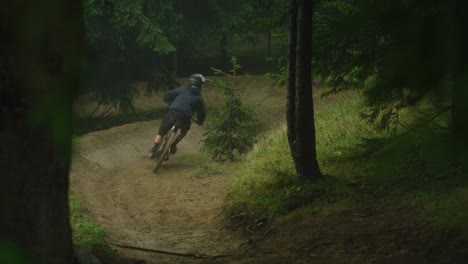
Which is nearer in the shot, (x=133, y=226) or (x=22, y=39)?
(x=22, y=39)

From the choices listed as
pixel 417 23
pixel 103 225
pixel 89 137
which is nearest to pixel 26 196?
pixel 417 23

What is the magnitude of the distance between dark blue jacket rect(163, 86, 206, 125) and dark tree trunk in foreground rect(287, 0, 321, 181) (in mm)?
6011

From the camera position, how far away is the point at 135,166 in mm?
18172

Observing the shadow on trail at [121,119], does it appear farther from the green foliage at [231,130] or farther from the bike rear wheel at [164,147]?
the green foliage at [231,130]

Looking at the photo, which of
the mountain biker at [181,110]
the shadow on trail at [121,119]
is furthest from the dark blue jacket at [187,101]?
the shadow on trail at [121,119]

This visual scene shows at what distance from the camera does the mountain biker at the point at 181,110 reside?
17875 millimetres

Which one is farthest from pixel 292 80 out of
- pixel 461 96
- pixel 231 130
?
pixel 461 96

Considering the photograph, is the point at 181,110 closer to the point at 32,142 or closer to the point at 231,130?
the point at 231,130

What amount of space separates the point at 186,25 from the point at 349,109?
1321 centimetres

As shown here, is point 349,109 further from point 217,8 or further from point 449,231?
point 217,8

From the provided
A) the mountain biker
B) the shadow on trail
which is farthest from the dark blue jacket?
the shadow on trail

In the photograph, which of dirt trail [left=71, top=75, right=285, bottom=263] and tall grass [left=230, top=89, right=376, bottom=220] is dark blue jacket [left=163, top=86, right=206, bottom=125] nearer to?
dirt trail [left=71, top=75, right=285, bottom=263]

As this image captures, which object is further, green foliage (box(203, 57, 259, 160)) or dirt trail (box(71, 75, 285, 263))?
green foliage (box(203, 57, 259, 160))

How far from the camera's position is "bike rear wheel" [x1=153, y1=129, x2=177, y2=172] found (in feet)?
56.3
